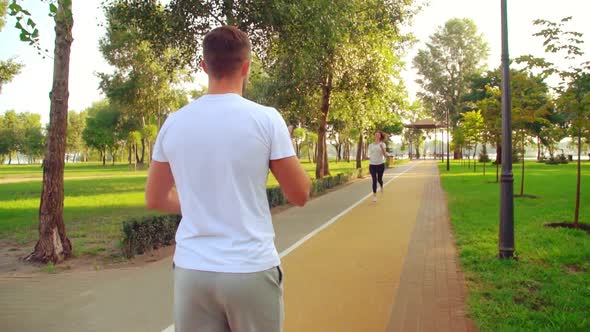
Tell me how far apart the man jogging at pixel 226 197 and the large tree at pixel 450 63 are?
6223cm

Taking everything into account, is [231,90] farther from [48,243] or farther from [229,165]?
[48,243]

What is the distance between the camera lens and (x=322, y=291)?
566 cm

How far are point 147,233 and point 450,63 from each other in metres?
61.3

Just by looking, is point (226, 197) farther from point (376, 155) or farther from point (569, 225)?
point (376, 155)

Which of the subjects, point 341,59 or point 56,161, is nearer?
point 56,161

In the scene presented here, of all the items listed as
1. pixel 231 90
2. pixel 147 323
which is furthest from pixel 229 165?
pixel 147 323

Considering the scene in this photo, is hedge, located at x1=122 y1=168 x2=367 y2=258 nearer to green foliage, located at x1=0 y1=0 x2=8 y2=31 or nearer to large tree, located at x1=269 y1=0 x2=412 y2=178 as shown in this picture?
large tree, located at x1=269 y1=0 x2=412 y2=178

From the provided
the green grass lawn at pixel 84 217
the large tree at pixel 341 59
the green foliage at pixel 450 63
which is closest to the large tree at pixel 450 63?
the green foliage at pixel 450 63

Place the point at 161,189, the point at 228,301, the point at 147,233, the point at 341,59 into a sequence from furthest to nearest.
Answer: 1. the point at 341,59
2. the point at 147,233
3. the point at 161,189
4. the point at 228,301

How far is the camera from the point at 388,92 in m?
23.8

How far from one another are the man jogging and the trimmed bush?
242 inches

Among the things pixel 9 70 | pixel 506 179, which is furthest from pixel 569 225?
pixel 9 70

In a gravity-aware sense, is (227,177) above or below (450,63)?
below

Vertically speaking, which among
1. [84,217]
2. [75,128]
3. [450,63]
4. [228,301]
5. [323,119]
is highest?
[450,63]
